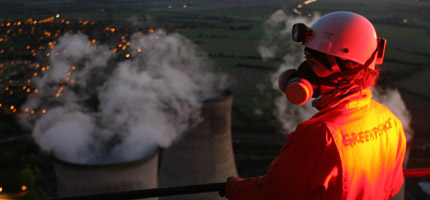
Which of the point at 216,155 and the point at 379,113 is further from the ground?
the point at 379,113

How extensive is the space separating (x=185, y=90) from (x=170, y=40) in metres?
5.83

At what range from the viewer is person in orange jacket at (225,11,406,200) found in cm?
107

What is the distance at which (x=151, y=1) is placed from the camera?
1662cm

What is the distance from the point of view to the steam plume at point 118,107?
241 inches

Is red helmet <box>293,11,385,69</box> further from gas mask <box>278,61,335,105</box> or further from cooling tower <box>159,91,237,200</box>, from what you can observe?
cooling tower <box>159,91,237,200</box>

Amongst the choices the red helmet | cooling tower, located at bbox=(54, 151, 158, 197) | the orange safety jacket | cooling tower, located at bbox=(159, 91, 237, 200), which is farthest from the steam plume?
the orange safety jacket

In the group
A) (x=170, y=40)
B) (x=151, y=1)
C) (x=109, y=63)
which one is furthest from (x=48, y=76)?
(x=151, y=1)

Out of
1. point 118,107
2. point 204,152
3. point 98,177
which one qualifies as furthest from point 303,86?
point 118,107

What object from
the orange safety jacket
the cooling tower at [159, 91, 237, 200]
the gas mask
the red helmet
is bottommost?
the cooling tower at [159, 91, 237, 200]

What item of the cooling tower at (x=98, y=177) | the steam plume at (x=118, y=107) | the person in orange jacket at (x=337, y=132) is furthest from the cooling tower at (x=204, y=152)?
the person in orange jacket at (x=337, y=132)

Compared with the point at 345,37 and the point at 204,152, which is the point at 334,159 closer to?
the point at 345,37

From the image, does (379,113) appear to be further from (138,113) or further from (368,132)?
(138,113)

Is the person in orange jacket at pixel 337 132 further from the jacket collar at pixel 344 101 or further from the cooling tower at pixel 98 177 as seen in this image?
the cooling tower at pixel 98 177

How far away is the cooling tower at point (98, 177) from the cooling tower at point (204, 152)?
1.14m
